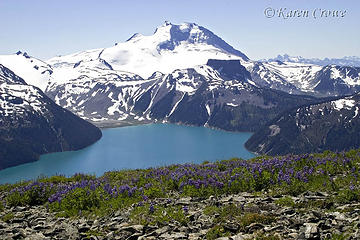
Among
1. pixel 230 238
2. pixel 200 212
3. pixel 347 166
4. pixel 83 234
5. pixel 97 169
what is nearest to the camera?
pixel 230 238

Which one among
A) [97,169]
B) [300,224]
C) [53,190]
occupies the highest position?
[300,224]

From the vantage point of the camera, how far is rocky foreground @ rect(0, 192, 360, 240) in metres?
10.7

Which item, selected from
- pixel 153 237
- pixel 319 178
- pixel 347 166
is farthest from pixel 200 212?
pixel 347 166

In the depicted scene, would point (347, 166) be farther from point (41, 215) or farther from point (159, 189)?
point (41, 215)

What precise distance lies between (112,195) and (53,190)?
13.9 ft

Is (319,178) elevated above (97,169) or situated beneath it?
elevated above

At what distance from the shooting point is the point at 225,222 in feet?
40.1

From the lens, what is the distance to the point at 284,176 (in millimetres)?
17094

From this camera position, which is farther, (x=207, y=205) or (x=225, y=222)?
(x=207, y=205)

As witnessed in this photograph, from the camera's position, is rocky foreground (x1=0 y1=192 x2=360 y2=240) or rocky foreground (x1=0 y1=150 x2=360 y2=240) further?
rocky foreground (x1=0 y1=150 x2=360 y2=240)

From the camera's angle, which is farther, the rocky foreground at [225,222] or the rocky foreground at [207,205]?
the rocky foreground at [207,205]

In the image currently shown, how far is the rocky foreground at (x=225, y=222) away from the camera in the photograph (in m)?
10.7

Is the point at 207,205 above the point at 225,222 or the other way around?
the other way around

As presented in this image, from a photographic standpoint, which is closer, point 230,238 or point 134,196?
point 230,238
